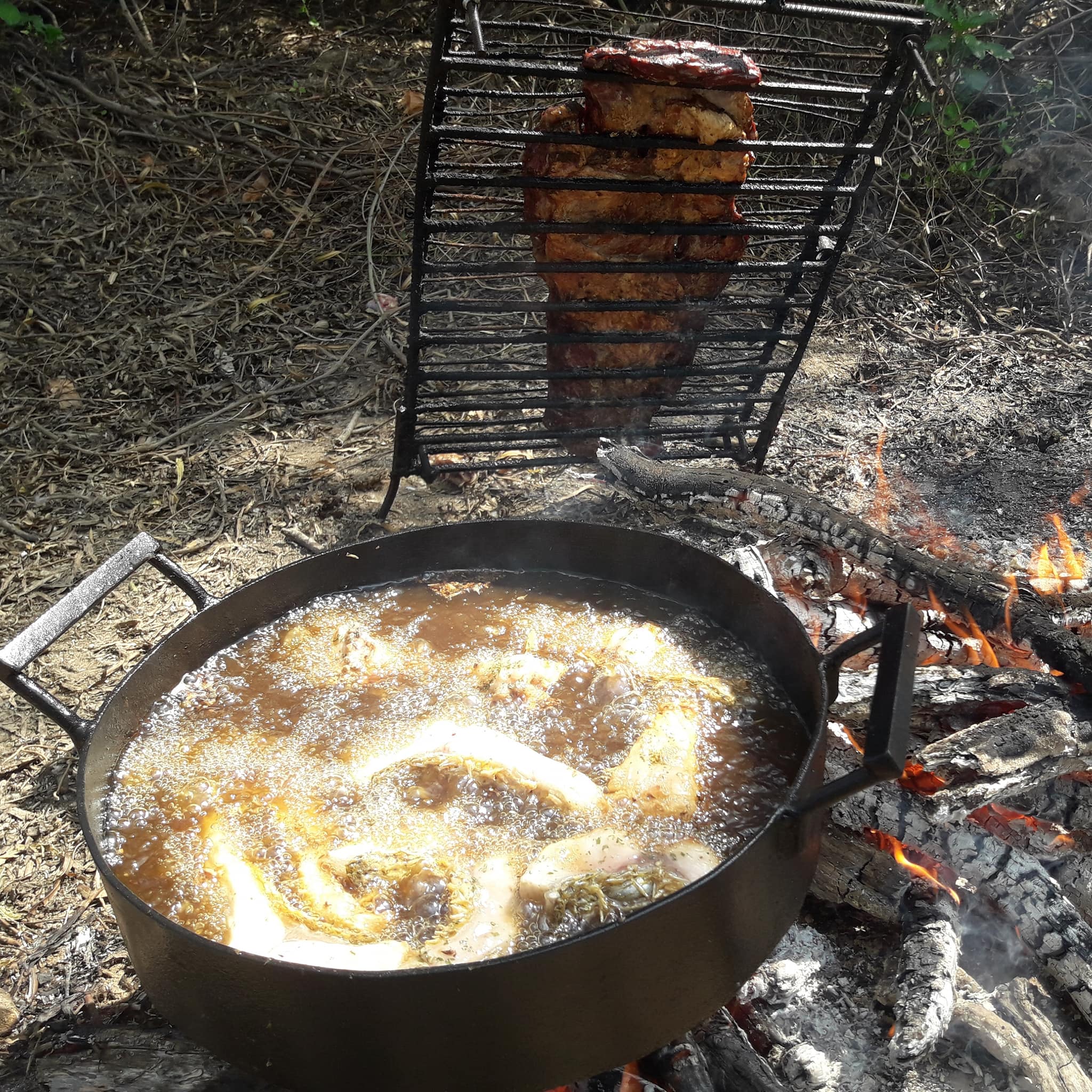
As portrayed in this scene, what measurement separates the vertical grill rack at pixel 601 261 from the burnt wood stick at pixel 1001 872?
1905mm

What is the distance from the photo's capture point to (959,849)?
2.47m

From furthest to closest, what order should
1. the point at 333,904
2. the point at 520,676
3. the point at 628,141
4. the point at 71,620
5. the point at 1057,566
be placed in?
the point at 1057,566 → the point at 628,141 → the point at 520,676 → the point at 71,620 → the point at 333,904

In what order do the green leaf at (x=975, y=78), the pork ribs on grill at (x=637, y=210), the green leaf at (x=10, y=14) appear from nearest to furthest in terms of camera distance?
1. the pork ribs on grill at (x=637, y=210)
2. the green leaf at (x=10, y=14)
3. the green leaf at (x=975, y=78)

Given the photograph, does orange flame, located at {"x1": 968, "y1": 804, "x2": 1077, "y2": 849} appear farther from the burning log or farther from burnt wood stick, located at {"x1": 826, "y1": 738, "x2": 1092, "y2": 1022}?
the burning log

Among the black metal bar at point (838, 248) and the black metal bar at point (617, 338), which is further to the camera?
the black metal bar at point (617, 338)

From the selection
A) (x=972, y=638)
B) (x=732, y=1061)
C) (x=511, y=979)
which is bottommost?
(x=732, y=1061)

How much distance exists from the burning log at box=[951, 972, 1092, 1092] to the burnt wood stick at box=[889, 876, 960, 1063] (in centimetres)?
8

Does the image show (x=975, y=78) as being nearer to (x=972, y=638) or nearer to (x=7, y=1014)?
(x=972, y=638)

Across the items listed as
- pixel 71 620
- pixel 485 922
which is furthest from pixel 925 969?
pixel 71 620

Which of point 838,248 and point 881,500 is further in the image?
point 881,500

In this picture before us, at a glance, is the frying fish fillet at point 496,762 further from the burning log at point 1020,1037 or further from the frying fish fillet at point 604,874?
the burning log at point 1020,1037

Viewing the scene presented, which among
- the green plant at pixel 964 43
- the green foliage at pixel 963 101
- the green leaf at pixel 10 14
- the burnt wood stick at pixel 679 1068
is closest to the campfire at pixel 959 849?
the burnt wood stick at pixel 679 1068

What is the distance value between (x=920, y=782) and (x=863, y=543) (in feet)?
3.86

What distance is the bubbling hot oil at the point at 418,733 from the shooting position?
1953mm
